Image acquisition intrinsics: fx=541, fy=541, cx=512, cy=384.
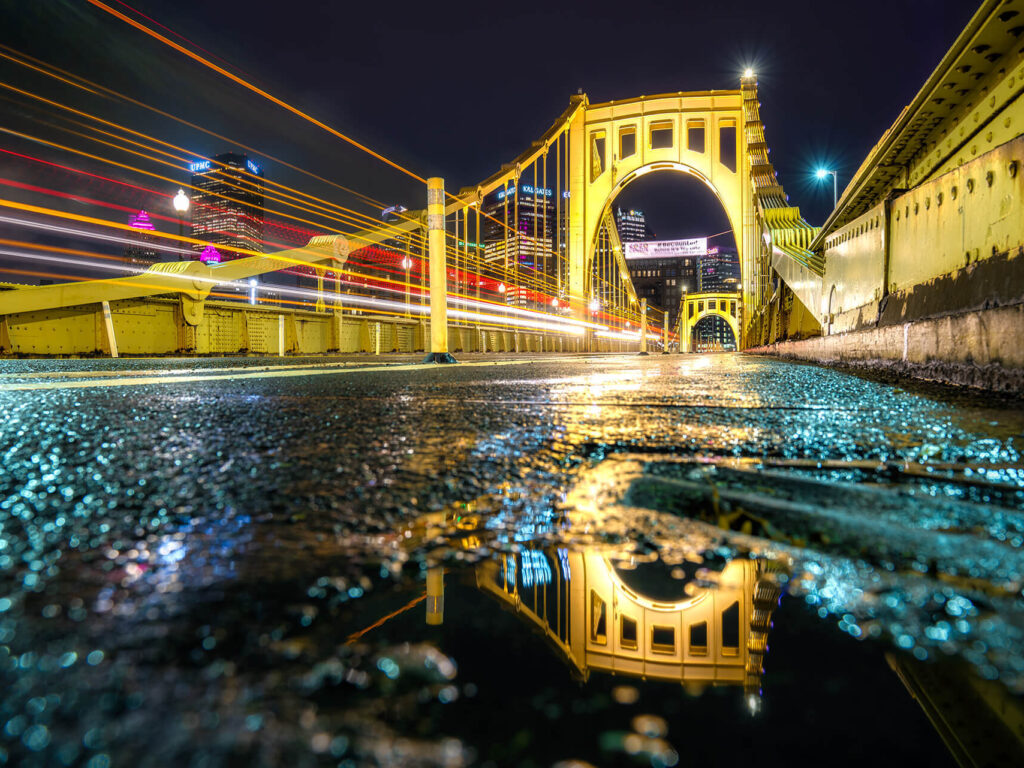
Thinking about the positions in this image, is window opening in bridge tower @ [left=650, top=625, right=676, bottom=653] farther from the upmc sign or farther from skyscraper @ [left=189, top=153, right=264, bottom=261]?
skyscraper @ [left=189, top=153, right=264, bottom=261]

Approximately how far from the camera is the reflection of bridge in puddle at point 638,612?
1.25ft

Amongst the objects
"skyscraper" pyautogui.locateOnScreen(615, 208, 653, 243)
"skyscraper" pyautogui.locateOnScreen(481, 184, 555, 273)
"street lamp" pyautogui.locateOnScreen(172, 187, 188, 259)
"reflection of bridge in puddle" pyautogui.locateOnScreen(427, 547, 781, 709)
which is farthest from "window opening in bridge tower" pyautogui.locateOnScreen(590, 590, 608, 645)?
"skyscraper" pyautogui.locateOnScreen(615, 208, 653, 243)

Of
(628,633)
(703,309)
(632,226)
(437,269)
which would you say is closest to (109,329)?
(437,269)

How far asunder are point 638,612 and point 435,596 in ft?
0.56

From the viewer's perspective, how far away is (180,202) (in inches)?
492

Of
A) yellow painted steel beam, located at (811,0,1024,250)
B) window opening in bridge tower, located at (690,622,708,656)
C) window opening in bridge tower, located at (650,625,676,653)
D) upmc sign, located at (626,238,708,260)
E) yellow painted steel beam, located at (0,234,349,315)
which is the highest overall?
upmc sign, located at (626,238,708,260)

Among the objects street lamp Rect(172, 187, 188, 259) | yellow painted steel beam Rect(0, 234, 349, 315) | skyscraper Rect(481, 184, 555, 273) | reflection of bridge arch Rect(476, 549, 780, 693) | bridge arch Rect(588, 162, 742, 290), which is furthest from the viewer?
skyscraper Rect(481, 184, 555, 273)

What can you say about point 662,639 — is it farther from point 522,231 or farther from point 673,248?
point 522,231

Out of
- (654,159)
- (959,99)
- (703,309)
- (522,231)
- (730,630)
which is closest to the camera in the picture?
(730,630)

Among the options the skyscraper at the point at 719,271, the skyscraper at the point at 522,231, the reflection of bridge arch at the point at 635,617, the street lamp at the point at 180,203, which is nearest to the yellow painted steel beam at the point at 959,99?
the reflection of bridge arch at the point at 635,617

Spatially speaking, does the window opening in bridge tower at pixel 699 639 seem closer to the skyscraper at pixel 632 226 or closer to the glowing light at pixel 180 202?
the glowing light at pixel 180 202

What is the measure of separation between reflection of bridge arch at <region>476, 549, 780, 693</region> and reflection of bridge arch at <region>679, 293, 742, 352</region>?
2269 inches

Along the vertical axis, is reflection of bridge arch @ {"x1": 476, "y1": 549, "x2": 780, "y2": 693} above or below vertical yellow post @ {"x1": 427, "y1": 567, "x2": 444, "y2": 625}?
below

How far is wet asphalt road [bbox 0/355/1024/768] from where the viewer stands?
0.27 metres
